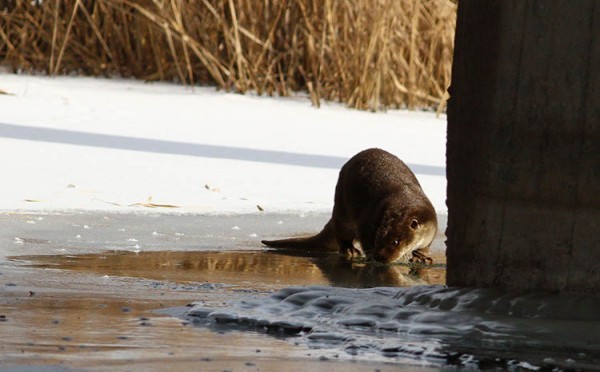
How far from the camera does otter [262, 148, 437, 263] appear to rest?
5.96m

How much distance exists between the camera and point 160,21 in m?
12.1

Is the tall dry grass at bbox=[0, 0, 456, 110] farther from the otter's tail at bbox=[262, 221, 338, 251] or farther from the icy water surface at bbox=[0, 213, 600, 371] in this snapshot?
the icy water surface at bbox=[0, 213, 600, 371]

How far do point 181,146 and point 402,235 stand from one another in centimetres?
316

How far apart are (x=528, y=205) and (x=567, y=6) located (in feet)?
1.86

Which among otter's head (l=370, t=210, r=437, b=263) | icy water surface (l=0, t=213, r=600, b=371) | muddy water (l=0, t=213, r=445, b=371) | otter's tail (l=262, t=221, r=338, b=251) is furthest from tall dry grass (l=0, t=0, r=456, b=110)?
icy water surface (l=0, t=213, r=600, b=371)

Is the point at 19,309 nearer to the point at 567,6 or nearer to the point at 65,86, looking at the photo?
the point at 567,6

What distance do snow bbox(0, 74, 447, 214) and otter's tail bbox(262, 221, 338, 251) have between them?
730 mm

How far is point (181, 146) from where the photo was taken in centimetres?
878

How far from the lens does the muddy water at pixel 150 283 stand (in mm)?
3174

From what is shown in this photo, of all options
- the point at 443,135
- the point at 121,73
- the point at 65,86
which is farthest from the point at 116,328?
the point at 121,73

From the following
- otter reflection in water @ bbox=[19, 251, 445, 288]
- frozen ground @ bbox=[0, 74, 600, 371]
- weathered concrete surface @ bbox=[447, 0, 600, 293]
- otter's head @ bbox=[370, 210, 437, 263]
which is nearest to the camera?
frozen ground @ bbox=[0, 74, 600, 371]

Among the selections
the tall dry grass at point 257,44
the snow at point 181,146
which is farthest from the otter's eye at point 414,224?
the tall dry grass at point 257,44

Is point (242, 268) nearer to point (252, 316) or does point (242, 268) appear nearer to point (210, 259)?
point (210, 259)

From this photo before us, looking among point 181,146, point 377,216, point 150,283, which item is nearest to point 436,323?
point 150,283
